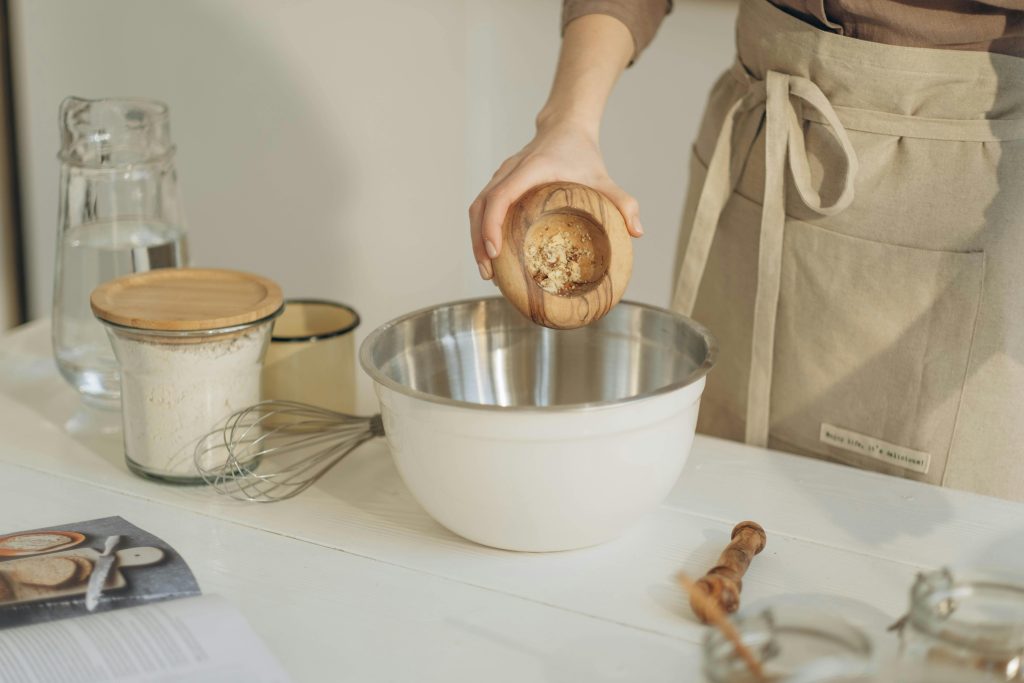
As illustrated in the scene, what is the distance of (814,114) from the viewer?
932 mm

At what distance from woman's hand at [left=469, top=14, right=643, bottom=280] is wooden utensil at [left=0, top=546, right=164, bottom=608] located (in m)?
0.30

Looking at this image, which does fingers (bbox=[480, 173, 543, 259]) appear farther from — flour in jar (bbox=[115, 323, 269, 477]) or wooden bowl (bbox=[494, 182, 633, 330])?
flour in jar (bbox=[115, 323, 269, 477])

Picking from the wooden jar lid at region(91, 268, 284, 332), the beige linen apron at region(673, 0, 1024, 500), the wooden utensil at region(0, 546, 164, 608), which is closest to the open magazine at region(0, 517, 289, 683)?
the wooden utensil at region(0, 546, 164, 608)

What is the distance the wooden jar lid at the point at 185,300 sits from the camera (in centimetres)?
79

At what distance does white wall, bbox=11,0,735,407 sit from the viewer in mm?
1674

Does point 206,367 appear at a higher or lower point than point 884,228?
lower

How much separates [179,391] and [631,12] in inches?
20.0

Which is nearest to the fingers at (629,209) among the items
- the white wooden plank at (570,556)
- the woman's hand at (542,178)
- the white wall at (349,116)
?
the woman's hand at (542,178)

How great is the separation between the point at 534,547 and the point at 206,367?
0.93 ft

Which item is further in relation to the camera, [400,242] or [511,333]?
[400,242]

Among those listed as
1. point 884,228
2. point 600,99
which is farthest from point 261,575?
point 884,228

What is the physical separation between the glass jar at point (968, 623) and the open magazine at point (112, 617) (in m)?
0.33

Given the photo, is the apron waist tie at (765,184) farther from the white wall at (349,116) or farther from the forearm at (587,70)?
the white wall at (349,116)

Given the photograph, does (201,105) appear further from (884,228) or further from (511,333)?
(884,228)
